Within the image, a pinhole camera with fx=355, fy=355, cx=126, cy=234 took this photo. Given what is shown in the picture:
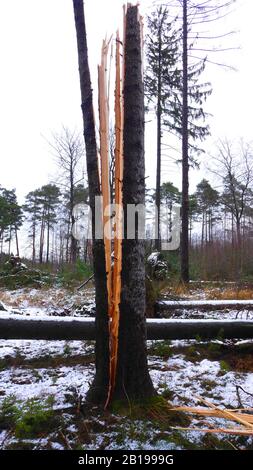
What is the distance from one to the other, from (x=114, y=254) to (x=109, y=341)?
2.62ft

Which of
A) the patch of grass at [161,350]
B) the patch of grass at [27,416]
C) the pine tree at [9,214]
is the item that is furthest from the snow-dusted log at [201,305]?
the pine tree at [9,214]

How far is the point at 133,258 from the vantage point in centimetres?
326

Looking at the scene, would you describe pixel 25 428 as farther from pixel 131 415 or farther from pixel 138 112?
pixel 138 112

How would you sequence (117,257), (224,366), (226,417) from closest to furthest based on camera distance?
(226,417)
(117,257)
(224,366)

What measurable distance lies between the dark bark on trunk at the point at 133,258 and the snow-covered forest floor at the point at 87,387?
31 cm

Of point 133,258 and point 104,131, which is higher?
point 104,131

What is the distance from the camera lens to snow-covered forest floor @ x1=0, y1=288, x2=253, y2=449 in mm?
2736

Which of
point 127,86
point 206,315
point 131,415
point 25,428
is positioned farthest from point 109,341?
point 206,315

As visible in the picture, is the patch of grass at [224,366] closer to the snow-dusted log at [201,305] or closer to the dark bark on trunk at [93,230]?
the dark bark on trunk at [93,230]

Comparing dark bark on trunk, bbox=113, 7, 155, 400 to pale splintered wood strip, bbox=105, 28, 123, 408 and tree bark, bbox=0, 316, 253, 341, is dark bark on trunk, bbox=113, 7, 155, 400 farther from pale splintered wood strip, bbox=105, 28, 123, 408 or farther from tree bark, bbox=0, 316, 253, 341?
tree bark, bbox=0, 316, 253, 341

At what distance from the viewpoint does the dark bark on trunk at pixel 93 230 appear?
A: 327cm

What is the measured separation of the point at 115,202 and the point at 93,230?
35 cm

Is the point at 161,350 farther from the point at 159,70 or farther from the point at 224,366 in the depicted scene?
the point at 159,70

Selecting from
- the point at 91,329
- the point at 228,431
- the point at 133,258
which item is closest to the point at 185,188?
the point at 91,329
